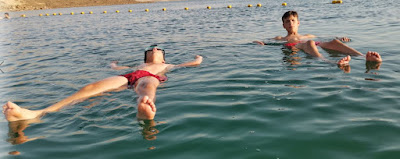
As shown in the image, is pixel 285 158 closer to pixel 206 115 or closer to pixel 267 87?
pixel 206 115

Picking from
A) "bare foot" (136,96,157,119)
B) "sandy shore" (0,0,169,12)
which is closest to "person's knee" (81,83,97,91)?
"bare foot" (136,96,157,119)

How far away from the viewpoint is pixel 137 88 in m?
5.38

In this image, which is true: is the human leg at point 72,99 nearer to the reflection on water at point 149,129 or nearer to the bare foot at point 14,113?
the bare foot at point 14,113

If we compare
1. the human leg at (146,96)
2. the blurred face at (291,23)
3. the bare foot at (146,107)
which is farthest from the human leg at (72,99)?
the blurred face at (291,23)

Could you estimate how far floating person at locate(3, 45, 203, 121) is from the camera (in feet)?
12.9

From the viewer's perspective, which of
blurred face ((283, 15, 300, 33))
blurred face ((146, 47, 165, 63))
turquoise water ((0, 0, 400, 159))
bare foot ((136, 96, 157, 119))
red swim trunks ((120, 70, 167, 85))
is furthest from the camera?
blurred face ((283, 15, 300, 33))

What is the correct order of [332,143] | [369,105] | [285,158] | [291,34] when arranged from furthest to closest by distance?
[291,34], [369,105], [332,143], [285,158]

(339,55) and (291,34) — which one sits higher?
(291,34)

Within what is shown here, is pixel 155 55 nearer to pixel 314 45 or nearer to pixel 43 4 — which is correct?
pixel 314 45

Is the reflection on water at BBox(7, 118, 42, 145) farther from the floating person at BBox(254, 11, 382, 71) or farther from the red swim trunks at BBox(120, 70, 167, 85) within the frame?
the floating person at BBox(254, 11, 382, 71)

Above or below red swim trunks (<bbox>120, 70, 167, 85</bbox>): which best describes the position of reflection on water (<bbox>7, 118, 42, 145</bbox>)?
below

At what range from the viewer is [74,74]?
7465 mm

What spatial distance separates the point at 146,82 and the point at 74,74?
9.48ft

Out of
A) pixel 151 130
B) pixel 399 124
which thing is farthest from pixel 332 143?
pixel 151 130
